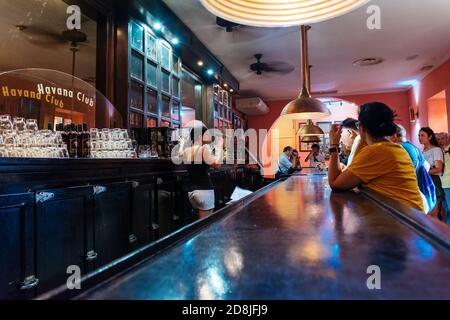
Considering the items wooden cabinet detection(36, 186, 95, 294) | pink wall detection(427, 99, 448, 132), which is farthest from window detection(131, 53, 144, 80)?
pink wall detection(427, 99, 448, 132)

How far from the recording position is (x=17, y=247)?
4.52 ft

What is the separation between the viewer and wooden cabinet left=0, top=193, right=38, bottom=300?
1321 mm

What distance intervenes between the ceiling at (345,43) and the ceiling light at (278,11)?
96.5 inches

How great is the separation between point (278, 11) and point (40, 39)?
3.85 metres

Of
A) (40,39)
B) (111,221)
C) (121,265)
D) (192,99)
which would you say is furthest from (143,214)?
(192,99)

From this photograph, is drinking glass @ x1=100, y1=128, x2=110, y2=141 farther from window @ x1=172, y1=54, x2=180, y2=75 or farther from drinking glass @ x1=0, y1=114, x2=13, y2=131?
window @ x1=172, y1=54, x2=180, y2=75

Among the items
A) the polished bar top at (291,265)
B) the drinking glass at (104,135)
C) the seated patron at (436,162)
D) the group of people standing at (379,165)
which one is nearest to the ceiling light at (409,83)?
the seated patron at (436,162)

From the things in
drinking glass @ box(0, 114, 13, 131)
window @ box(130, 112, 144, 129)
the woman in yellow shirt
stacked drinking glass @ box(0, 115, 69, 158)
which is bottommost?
the woman in yellow shirt

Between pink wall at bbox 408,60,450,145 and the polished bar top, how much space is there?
21.3 feet

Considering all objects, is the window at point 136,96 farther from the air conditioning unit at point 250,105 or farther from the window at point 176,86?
the air conditioning unit at point 250,105

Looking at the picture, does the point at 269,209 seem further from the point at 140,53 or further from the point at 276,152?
the point at 276,152

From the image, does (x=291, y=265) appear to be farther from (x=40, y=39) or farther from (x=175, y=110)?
(x=40, y=39)

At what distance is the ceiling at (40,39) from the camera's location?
134 inches
